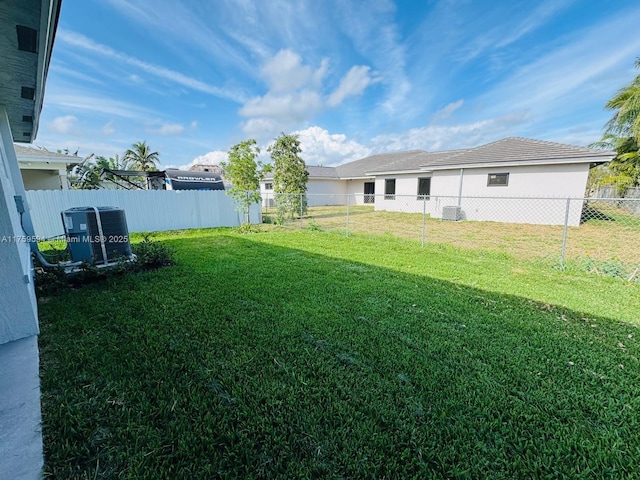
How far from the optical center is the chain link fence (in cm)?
610

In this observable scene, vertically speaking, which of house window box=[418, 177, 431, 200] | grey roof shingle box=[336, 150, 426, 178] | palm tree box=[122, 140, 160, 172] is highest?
palm tree box=[122, 140, 160, 172]

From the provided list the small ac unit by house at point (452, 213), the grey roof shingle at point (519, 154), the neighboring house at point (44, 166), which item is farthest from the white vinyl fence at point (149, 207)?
the grey roof shingle at point (519, 154)

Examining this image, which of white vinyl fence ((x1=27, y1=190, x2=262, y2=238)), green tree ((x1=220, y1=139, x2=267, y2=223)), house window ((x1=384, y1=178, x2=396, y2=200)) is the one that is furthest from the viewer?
house window ((x1=384, y1=178, x2=396, y2=200))

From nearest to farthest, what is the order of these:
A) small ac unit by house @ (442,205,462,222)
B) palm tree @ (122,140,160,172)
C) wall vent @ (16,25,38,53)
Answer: wall vent @ (16,25,38,53), small ac unit by house @ (442,205,462,222), palm tree @ (122,140,160,172)

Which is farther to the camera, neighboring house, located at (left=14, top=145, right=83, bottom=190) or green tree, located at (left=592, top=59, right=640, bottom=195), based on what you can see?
green tree, located at (left=592, top=59, right=640, bottom=195)

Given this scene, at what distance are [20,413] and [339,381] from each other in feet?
6.77

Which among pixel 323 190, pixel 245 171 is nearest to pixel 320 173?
pixel 323 190

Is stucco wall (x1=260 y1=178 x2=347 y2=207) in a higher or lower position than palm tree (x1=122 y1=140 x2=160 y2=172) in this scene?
lower

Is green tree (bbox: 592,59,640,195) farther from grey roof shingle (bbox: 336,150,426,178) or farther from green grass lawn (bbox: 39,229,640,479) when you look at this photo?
green grass lawn (bbox: 39,229,640,479)

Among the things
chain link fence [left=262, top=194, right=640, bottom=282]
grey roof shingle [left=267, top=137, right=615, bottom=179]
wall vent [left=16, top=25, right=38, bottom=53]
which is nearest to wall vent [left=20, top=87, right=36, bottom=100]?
wall vent [left=16, top=25, right=38, bottom=53]

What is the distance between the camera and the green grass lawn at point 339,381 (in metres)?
1.48

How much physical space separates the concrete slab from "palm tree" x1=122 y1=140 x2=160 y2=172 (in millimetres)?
31644

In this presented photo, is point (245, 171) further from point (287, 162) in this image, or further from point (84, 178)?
point (84, 178)

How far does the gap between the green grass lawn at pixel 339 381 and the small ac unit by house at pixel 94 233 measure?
0.85m
